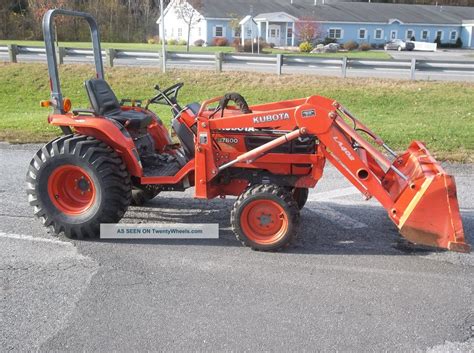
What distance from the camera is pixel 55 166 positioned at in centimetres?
479

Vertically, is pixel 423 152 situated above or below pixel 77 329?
above

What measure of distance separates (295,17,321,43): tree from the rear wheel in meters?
41.8

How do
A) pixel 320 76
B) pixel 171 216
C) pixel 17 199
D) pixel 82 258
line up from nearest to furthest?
pixel 82 258
pixel 171 216
pixel 17 199
pixel 320 76

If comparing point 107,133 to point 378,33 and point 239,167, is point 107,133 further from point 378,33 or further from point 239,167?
point 378,33

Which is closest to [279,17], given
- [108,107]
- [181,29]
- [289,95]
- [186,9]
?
[181,29]

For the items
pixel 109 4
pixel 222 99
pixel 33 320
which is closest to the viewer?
pixel 33 320

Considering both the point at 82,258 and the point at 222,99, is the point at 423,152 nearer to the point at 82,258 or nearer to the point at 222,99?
the point at 222,99

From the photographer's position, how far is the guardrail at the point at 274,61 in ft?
48.4

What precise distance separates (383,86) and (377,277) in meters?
11.1

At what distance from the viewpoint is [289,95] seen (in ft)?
46.1

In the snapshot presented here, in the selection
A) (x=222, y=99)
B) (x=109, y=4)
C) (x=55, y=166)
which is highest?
(x=109, y=4)

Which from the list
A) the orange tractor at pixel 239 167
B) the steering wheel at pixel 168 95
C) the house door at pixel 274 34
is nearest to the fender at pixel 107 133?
the orange tractor at pixel 239 167

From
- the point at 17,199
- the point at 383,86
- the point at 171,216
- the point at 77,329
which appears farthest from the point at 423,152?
the point at 383,86

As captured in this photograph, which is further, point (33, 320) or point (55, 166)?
point (55, 166)
